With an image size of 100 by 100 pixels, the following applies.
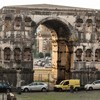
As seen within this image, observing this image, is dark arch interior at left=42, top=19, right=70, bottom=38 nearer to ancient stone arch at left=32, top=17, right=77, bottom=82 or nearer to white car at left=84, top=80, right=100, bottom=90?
ancient stone arch at left=32, top=17, right=77, bottom=82

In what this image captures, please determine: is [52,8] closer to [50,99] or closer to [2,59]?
[2,59]

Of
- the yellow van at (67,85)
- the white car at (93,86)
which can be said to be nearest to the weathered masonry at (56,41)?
the white car at (93,86)

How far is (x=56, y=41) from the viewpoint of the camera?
182 feet

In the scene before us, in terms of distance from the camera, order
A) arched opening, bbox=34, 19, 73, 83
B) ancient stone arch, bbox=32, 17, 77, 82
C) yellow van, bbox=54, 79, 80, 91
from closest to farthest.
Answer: yellow van, bbox=54, 79, 80, 91 → ancient stone arch, bbox=32, 17, 77, 82 → arched opening, bbox=34, 19, 73, 83

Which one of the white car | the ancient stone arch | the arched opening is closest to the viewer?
the white car

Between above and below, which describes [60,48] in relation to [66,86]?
above

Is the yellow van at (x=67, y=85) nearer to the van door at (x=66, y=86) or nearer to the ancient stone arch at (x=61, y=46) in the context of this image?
the van door at (x=66, y=86)

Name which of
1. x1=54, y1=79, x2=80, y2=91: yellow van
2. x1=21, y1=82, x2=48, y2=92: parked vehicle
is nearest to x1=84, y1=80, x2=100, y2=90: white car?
x1=54, y1=79, x2=80, y2=91: yellow van

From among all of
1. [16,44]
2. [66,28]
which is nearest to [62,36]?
[66,28]

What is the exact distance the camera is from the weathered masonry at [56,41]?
5116 cm

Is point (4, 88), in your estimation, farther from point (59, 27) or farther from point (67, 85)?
point (59, 27)

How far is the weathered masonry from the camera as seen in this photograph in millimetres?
51156

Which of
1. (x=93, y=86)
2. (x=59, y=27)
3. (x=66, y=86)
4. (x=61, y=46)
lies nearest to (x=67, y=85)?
(x=66, y=86)

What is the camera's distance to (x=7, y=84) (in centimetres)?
4897
